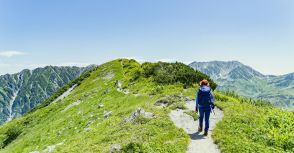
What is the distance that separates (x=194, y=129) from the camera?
2448 cm

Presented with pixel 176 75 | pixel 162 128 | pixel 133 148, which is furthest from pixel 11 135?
pixel 133 148

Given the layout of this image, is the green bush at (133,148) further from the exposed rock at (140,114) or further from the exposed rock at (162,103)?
the exposed rock at (162,103)

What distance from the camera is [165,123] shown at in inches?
977

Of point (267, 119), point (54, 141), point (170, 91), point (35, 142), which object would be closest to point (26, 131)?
point (35, 142)

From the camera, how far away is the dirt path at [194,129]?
802 inches

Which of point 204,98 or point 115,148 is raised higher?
point 204,98

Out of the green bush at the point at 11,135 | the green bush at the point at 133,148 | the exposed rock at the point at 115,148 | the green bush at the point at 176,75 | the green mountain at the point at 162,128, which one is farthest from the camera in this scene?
the green bush at the point at 11,135

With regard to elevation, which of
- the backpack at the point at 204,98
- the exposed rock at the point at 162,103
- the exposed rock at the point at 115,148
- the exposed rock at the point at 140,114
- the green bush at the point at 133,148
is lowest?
the exposed rock at the point at 115,148

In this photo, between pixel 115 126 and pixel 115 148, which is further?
pixel 115 126

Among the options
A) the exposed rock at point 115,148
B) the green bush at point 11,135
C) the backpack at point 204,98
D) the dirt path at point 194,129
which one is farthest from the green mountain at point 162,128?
the green bush at point 11,135

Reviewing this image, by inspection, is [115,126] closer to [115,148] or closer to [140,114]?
[140,114]

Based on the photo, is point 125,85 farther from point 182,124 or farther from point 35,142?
point 182,124

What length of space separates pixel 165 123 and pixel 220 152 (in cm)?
593

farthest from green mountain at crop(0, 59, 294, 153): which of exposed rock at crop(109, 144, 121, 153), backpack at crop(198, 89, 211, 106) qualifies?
backpack at crop(198, 89, 211, 106)
